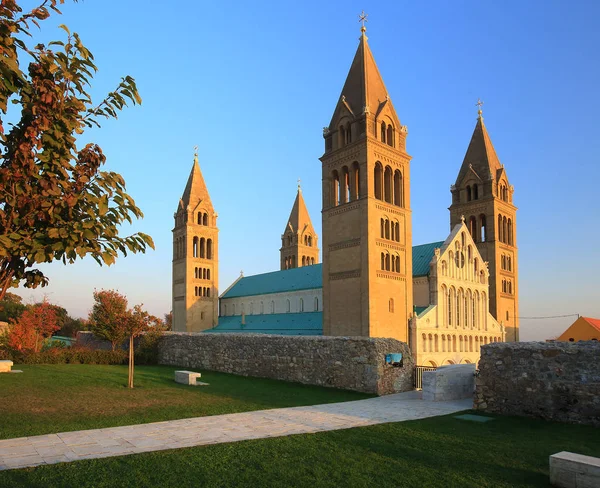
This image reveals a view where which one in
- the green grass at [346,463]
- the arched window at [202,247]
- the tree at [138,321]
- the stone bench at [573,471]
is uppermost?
the arched window at [202,247]

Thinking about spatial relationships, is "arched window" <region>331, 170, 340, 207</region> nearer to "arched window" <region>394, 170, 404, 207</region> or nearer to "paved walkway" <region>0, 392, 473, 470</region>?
"arched window" <region>394, 170, 404, 207</region>

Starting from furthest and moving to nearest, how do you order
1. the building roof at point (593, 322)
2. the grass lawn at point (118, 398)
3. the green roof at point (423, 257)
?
1. the green roof at point (423, 257)
2. the building roof at point (593, 322)
3. the grass lawn at point (118, 398)

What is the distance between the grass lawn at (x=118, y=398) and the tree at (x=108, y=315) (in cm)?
1147

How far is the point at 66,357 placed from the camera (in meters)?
28.5

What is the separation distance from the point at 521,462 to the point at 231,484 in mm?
5163

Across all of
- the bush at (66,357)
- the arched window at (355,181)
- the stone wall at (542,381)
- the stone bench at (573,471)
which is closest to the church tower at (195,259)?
the arched window at (355,181)

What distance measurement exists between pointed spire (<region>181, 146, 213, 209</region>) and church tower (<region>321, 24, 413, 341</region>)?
27331 millimetres

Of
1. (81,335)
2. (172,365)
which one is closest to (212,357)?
(172,365)

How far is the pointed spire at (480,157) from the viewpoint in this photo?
5353cm

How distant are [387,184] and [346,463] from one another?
106 feet

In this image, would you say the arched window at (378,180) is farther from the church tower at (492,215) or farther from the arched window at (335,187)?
the church tower at (492,215)

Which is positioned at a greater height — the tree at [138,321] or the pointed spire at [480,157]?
the pointed spire at [480,157]

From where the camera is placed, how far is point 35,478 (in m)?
7.47

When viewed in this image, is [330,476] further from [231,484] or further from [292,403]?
[292,403]
